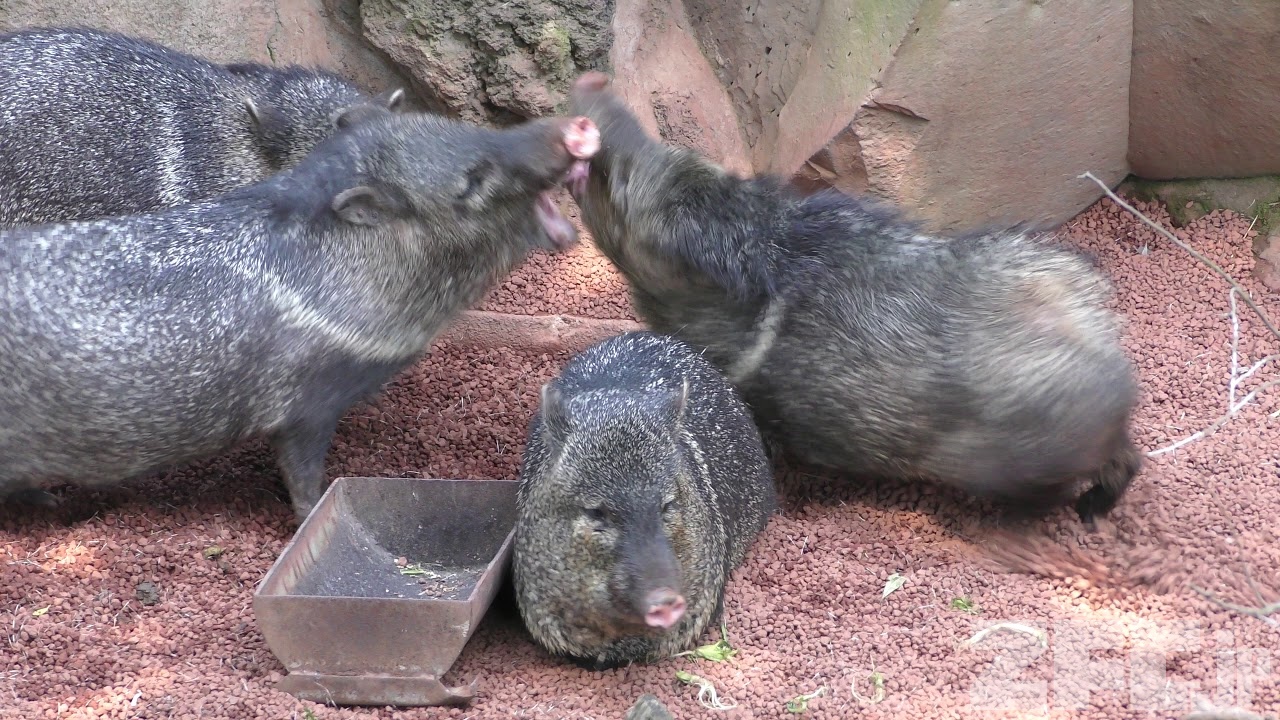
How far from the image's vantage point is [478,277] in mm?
4352

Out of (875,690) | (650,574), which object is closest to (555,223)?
(650,574)

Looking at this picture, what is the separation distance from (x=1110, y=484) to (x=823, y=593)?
101 centimetres

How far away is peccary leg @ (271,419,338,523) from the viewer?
13.8 ft


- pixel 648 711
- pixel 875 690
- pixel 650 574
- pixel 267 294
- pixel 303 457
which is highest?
pixel 267 294

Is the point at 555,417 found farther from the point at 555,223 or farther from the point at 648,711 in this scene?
the point at 648,711

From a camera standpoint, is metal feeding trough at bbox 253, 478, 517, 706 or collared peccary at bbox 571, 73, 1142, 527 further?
collared peccary at bbox 571, 73, 1142, 527

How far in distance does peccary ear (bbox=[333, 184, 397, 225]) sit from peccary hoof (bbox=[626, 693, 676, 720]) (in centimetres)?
181

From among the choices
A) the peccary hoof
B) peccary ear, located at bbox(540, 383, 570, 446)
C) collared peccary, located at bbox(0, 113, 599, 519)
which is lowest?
the peccary hoof

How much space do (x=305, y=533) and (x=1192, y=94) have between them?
4.15 metres

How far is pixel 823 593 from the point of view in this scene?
158 inches

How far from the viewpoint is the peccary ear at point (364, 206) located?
4.10 meters

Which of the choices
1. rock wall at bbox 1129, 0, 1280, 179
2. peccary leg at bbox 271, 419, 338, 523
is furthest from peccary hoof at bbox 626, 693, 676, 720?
rock wall at bbox 1129, 0, 1280, 179

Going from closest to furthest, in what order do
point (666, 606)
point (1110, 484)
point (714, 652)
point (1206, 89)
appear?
1. point (666, 606)
2. point (714, 652)
3. point (1110, 484)
4. point (1206, 89)

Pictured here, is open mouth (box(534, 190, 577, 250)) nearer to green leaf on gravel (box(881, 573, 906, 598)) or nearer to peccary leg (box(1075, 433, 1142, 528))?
green leaf on gravel (box(881, 573, 906, 598))
